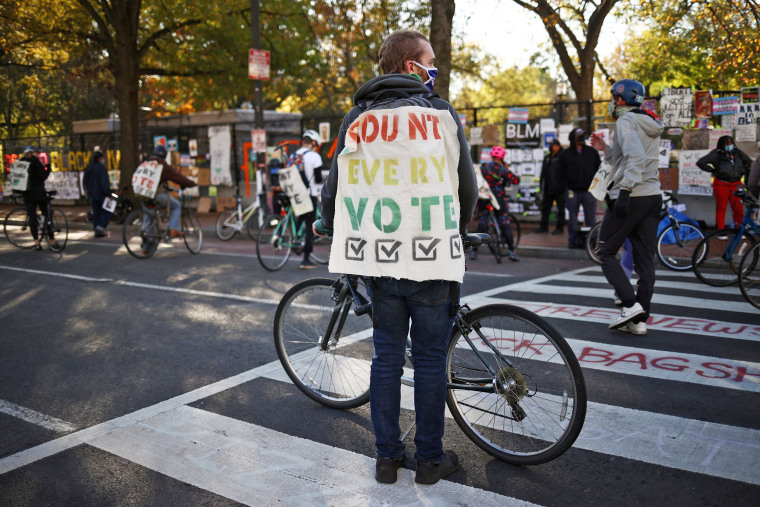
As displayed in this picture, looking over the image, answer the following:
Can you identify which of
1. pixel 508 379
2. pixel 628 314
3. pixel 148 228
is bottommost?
pixel 628 314

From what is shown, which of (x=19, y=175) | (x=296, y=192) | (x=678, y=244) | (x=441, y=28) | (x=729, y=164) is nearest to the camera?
(x=678, y=244)

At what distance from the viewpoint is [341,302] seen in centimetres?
404

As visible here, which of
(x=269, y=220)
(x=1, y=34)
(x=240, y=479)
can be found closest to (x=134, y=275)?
(x=269, y=220)

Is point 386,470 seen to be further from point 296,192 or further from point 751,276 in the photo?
point 296,192

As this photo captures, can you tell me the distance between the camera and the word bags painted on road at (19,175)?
41.5 ft

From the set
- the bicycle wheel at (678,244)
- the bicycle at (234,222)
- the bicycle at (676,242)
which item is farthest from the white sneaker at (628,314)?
the bicycle at (234,222)

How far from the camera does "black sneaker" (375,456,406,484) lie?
126 inches

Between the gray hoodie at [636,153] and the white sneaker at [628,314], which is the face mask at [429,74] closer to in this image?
the gray hoodie at [636,153]

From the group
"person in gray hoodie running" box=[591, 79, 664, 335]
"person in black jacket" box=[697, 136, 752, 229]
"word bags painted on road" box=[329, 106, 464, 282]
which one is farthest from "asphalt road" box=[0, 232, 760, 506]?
"person in black jacket" box=[697, 136, 752, 229]

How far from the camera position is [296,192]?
33.1 ft

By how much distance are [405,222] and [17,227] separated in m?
13.8

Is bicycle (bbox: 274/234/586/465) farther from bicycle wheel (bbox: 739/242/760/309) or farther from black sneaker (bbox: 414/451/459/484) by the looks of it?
bicycle wheel (bbox: 739/242/760/309)

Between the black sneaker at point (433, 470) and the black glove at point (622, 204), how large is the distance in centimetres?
322

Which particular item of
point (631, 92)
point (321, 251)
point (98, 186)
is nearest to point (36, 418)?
point (631, 92)
